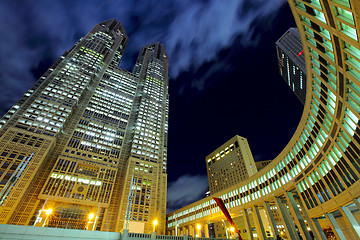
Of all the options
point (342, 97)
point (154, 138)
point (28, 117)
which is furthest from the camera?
point (154, 138)

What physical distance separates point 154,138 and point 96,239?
7224 cm

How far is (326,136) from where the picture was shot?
1362 inches

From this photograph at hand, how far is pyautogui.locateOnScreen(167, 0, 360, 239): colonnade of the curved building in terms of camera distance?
20.5 metres

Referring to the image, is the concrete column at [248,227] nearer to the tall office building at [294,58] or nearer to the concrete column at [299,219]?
the concrete column at [299,219]

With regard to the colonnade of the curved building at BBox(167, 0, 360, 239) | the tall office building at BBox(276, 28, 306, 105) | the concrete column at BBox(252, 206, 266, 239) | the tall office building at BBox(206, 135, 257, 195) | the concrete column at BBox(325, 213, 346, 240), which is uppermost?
the tall office building at BBox(276, 28, 306, 105)

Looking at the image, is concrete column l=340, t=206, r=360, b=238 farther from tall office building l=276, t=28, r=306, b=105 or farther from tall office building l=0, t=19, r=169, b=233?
tall office building l=276, t=28, r=306, b=105

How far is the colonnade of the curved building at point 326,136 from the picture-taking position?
2047 centimetres

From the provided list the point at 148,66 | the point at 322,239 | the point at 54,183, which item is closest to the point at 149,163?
the point at 54,183

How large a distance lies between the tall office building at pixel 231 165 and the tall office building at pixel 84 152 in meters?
49.9

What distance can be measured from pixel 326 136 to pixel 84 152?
80850 millimetres

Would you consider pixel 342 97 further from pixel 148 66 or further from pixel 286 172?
pixel 148 66

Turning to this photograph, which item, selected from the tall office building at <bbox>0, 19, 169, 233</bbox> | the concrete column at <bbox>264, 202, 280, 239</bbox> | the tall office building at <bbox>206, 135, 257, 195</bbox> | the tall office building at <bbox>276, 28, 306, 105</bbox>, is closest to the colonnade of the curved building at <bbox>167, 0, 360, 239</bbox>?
the concrete column at <bbox>264, 202, 280, 239</bbox>

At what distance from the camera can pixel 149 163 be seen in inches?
3263

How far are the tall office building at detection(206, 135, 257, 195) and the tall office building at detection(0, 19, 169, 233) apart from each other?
1965 inches
